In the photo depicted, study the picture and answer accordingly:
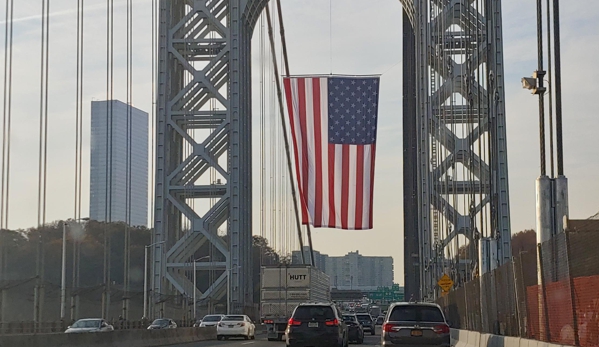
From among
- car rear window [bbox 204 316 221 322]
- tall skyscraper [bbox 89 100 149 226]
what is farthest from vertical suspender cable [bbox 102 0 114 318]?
car rear window [bbox 204 316 221 322]

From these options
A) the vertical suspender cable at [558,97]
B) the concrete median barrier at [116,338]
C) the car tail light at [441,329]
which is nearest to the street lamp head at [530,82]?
the vertical suspender cable at [558,97]

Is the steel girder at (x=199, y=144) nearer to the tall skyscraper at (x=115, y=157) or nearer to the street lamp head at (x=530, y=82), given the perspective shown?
the tall skyscraper at (x=115, y=157)

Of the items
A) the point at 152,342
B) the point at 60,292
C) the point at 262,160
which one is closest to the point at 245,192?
the point at 262,160

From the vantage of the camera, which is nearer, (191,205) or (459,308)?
(459,308)

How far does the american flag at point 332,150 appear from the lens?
5362cm

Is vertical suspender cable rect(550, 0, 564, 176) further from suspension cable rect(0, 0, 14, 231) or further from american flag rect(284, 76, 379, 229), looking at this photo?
american flag rect(284, 76, 379, 229)

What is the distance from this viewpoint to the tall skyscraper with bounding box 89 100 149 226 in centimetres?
3772

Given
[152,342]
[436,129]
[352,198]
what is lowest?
[152,342]

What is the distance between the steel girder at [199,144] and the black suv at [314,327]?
1221 inches

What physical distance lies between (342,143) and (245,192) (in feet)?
29.4

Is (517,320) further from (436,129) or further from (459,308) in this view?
(436,129)

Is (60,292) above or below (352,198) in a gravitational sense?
below

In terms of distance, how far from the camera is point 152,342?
1288 inches

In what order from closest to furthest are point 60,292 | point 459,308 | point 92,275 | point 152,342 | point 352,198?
point 152,342 < point 459,308 < point 60,292 < point 352,198 < point 92,275
